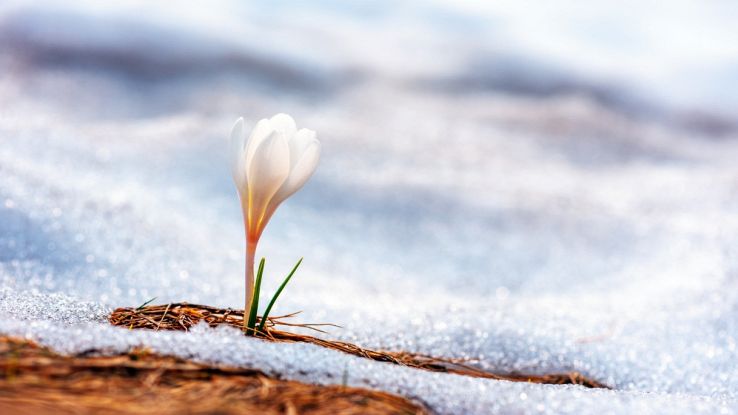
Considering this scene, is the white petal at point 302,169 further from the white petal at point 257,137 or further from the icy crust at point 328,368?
the icy crust at point 328,368

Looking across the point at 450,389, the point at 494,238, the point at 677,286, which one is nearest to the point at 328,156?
the point at 494,238

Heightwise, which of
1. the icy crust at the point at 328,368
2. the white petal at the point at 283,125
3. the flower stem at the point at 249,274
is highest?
the white petal at the point at 283,125

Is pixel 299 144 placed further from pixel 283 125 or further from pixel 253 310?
pixel 253 310

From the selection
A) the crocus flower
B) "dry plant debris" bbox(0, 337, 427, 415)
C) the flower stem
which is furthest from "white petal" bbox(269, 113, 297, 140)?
"dry plant debris" bbox(0, 337, 427, 415)

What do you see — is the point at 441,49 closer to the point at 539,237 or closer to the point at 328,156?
the point at 328,156

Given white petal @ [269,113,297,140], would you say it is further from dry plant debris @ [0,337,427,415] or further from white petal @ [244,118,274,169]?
dry plant debris @ [0,337,427,415]

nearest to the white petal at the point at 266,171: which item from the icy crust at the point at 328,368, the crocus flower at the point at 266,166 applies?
the crocus flower at the point at 266,166

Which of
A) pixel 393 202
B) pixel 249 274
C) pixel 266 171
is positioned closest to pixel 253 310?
pixel 249 274
